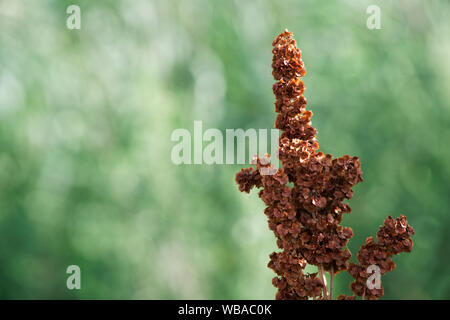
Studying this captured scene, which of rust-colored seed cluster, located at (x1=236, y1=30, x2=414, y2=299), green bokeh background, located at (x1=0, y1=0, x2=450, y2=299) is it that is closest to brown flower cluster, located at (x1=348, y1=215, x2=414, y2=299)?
rust-colored seed cluster, located at (x1=236, y1=30, x2=414, y2=299)

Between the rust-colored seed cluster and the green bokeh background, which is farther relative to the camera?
the green bokeh background

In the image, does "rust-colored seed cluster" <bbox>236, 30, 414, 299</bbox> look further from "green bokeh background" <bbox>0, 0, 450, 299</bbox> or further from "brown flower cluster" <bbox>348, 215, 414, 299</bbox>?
"green bokeh background" <bbox>0, 0, 450, 299</bbox>

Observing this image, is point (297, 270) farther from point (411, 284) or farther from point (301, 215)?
point (411, 284)

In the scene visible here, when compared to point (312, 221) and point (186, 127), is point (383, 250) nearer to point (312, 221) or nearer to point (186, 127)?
point (312, 221)

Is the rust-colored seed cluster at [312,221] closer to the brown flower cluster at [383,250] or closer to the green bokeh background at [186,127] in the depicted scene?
the brown flower cluster at [383,250]

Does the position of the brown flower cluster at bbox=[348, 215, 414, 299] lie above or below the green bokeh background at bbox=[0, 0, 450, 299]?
below
